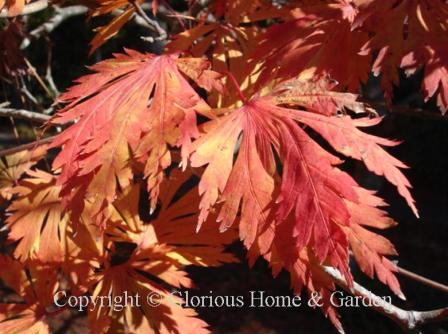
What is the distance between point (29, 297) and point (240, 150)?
2.11ft

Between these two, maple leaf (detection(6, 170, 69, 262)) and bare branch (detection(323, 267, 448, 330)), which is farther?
maple leaf (detection(6, 170, 69, 262))

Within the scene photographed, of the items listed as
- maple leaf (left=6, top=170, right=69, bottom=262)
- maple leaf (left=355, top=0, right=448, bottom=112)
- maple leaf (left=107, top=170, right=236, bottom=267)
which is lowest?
maple leaf (left=107, top=170, right=236, bottom=267)

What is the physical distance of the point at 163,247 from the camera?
1050 mm

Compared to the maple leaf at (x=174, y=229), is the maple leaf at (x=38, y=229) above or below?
above

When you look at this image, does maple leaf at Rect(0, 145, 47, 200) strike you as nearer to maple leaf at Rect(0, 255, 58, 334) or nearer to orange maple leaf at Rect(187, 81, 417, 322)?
maple leaf at Rect(0, 255, 58, 334)

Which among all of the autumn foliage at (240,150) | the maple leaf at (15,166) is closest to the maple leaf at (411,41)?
the autumn foliage at (240,150)

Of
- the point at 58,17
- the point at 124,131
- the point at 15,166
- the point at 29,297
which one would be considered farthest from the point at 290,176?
the point at 58,17

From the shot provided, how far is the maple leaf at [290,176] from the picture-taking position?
620 mm

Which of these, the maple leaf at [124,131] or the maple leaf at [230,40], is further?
the maple leaf at [230,40]

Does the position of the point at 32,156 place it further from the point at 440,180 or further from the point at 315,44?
the point at 440,180

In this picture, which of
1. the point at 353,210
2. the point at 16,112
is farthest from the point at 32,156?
the point at 353,210

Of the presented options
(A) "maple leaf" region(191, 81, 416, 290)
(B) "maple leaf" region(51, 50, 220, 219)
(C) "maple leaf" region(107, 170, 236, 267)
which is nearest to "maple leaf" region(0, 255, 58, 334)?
(C) "maple leaf" region(107, 170, 236, 267)

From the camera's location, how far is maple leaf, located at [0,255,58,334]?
40.1 inches

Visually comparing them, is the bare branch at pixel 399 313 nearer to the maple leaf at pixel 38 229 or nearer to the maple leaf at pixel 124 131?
the maple leaf at pixel 124 131
